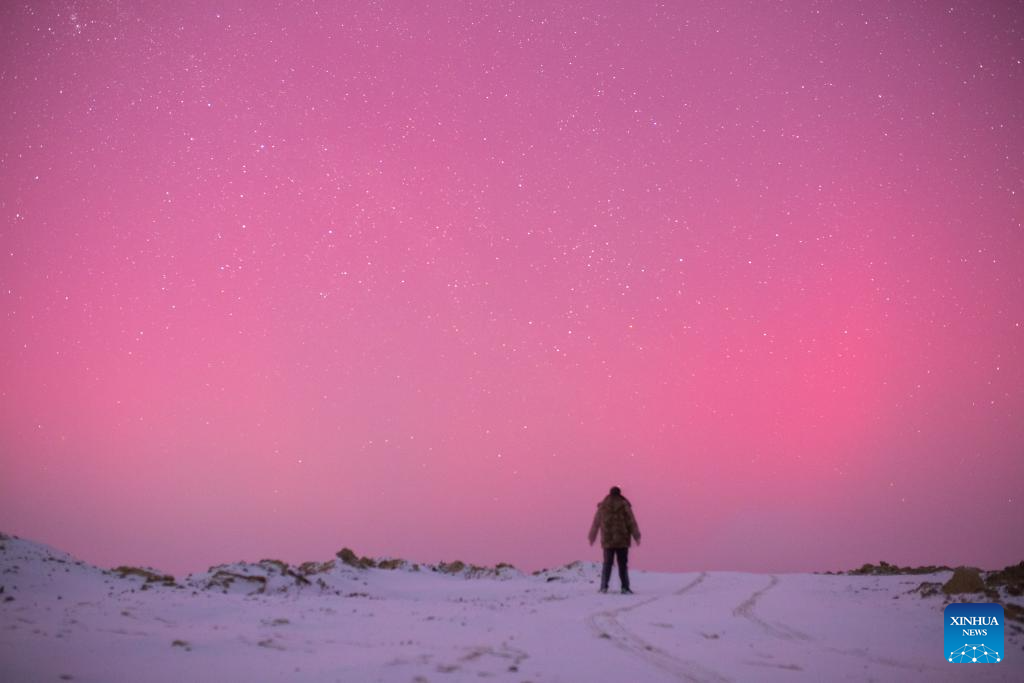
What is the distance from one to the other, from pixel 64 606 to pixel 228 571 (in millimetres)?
7701

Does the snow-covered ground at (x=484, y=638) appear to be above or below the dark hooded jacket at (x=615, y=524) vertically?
below

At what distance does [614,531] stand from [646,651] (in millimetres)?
9259

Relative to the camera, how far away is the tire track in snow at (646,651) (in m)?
6.60

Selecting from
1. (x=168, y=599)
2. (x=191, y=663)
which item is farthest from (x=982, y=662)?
(x=168, y=599)

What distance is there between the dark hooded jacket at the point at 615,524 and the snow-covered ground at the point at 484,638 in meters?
1.84

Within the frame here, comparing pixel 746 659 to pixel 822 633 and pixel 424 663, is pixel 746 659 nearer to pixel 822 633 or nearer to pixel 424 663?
pixel 822 633

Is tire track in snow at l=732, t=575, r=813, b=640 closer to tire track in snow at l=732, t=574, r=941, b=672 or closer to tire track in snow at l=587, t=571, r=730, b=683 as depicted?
tire track in snow at l=732, t=574, r=941, b=672

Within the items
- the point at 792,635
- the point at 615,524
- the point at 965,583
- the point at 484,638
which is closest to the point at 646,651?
the point at 484,638

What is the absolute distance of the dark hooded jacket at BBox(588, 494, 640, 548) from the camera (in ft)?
55.5

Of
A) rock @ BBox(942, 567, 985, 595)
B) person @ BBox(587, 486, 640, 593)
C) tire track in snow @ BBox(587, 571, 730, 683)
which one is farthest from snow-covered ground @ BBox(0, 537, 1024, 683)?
person @ BBox(587, 486, 640, 593)

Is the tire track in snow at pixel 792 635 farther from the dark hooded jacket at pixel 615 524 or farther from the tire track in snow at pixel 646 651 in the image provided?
the dark hooded jacket at pixel 615 524

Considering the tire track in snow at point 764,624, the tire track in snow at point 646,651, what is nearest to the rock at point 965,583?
the tire track in snow at point 764,624

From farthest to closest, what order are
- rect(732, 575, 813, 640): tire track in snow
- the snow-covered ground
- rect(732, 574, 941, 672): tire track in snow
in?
rect(732, 575, 813, 640): tire track in snow < rect(732, 574, 941, 672): tire track in snow < the snow-covered ground

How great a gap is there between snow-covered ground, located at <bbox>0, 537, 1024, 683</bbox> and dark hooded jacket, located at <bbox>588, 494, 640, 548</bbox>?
1.84 meters
